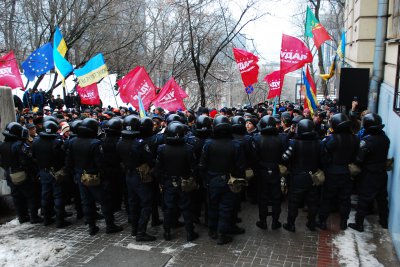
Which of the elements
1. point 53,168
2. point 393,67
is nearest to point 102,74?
point 53,168

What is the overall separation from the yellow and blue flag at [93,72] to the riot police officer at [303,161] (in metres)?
6.47

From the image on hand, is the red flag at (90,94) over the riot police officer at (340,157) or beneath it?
over

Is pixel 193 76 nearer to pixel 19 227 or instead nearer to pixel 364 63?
pixel 364 63

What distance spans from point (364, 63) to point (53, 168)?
29.8 ft

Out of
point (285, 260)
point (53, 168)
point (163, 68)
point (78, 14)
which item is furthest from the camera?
point (163, 68)

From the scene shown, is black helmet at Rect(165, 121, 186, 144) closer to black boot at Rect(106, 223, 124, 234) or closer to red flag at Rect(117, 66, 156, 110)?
black boot at Rect(106, 223, 124, 234)

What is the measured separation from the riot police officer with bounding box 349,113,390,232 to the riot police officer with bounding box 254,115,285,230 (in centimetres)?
132

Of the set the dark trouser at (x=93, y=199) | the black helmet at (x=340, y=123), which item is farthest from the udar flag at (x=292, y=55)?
the dark trouser at (x=93, y=199)

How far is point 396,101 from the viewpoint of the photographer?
712 cm

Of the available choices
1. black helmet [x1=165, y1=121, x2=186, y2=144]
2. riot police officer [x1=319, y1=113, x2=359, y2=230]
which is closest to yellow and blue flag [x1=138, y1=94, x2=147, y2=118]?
black helmet [x1=165, y1=121, x2=186, y2=144]

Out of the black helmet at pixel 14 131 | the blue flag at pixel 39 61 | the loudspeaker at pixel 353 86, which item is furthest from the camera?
the blue flag at pixel 39 61

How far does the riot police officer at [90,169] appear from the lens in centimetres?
686

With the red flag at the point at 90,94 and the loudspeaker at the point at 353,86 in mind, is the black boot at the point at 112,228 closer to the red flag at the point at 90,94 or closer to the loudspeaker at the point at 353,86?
the red flag at the point at 90,94

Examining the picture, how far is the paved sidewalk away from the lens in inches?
234
